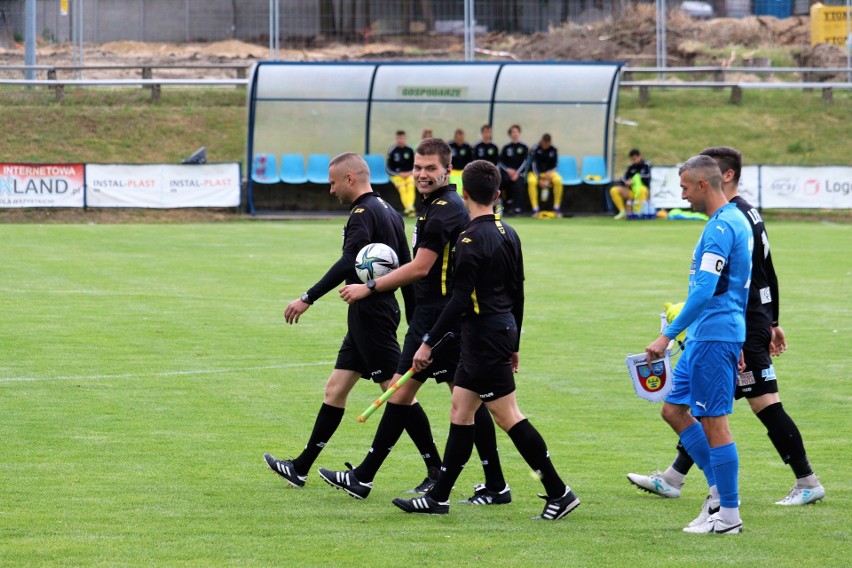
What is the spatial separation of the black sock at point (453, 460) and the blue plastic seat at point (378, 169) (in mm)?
24193

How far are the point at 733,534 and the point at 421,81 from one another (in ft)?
85.2

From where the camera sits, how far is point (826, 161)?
3484 cm

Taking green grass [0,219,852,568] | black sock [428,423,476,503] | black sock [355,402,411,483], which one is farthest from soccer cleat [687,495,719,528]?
black sock [355,402,411,483]

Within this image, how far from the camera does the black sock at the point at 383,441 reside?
7.33m

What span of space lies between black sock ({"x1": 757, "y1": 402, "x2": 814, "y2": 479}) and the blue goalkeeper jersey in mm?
935

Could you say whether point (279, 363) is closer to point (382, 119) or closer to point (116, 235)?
point (116, 235)

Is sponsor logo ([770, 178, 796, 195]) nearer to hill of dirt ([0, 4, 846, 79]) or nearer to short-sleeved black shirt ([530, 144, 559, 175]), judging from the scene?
short-sleeved black shirt ([530, 144, 559, 175])

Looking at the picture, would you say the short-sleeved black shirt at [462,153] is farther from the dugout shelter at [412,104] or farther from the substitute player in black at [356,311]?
the substitute player in black at [356,311]

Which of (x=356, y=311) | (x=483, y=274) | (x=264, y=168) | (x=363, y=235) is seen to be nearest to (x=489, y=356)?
(x=483, y=274)

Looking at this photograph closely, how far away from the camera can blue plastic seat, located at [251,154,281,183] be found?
31.0 metres

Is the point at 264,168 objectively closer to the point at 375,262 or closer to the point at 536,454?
the point at 375,262

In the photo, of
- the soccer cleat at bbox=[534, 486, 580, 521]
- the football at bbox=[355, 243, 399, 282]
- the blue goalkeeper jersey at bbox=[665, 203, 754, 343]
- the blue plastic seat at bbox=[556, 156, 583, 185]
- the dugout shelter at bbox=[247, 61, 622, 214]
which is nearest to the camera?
the blue goalkeeper jersey at bbox=[665, 203, 754, 343]

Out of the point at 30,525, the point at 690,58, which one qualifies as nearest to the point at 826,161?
the point at 690,58

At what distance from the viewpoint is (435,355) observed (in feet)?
23.5
